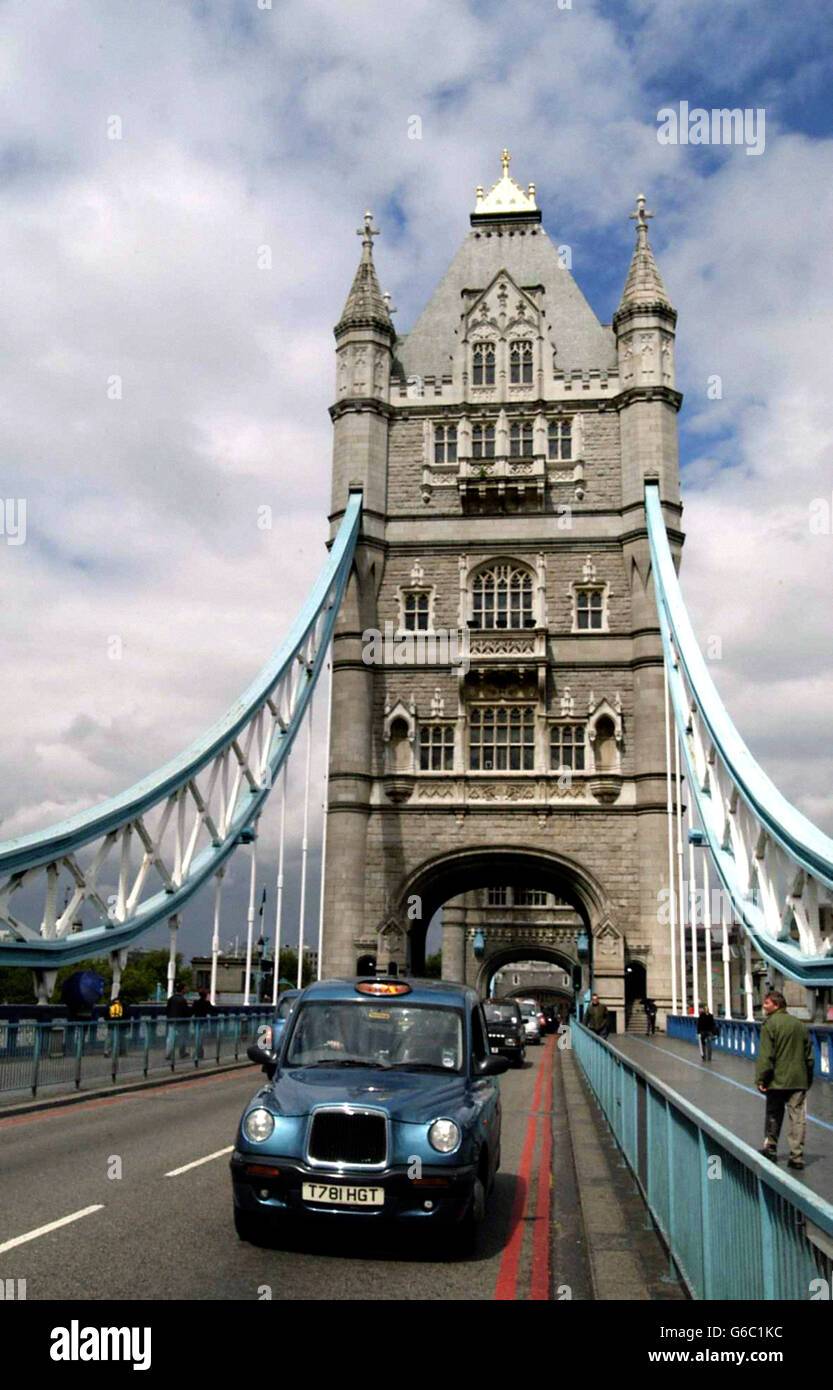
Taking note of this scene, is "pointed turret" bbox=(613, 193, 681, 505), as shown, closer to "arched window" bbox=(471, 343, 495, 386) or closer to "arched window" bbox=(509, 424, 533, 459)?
"arched window" bbox=(509, 424, 533, 459)

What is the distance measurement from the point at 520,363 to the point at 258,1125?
114 ft

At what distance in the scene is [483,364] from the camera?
39.1 metres

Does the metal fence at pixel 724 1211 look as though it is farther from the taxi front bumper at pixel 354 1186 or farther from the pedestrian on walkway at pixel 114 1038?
the pedestrian on walkway at pixel 114 1038

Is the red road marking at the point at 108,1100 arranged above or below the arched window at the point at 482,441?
below

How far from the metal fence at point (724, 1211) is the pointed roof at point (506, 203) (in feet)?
129

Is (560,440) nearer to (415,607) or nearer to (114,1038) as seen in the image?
(415,607)

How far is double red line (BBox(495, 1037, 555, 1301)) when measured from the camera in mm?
6244

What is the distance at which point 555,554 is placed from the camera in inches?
1431

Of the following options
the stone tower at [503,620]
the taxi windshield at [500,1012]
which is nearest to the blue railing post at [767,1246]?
the taxi windshield at [500,1012]

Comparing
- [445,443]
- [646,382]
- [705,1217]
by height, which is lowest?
[705,1217]

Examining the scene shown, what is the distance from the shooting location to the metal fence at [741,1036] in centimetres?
1845

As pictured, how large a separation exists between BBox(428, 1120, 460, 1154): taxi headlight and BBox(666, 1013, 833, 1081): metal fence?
31.2 ft

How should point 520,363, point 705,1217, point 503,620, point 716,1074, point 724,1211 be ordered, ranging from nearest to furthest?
point 724,1211, point 705,1217, point 716,1074, point 503,620, point 520,363

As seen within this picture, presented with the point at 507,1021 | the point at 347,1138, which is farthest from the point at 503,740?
→ the point at 347,1138
